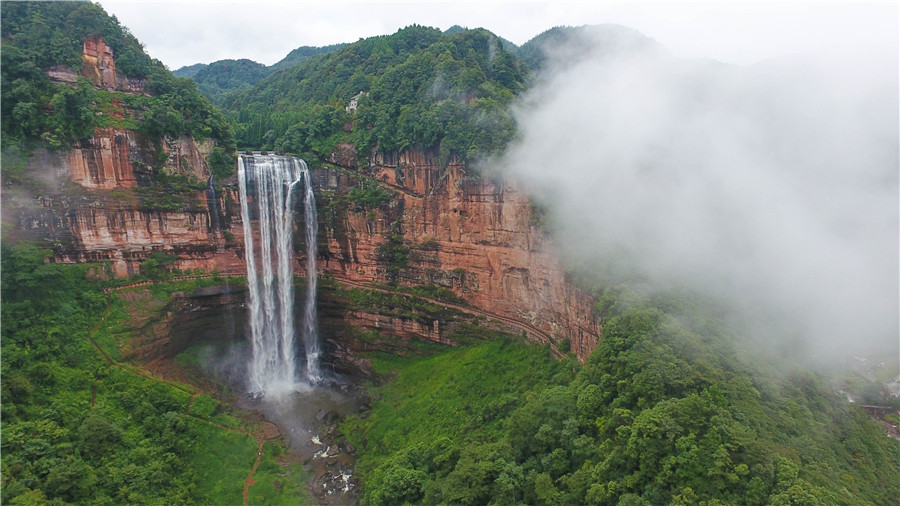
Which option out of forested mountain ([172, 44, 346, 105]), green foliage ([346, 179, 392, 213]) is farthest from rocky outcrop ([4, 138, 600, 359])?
forested mountain ([172, 44, 346, 105])

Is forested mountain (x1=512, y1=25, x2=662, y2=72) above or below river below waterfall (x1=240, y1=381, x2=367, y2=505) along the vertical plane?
above

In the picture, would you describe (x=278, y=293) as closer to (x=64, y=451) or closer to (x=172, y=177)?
(x=172, y=177)

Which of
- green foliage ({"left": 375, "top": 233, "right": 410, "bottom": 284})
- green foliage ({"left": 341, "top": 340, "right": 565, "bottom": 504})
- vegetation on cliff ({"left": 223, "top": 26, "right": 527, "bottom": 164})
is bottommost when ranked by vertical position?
green foliage ({"left": 341, "top": 340, "right": 565, "bottom": 504})

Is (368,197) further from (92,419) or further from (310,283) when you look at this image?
(92,419)

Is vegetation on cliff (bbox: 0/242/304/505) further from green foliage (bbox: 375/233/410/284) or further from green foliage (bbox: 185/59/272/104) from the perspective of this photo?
green foliage (bbox: 185/59/272/104)

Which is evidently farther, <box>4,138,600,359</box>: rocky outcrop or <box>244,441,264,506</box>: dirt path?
<box>4,138,600,359</box>: rocky outcrop

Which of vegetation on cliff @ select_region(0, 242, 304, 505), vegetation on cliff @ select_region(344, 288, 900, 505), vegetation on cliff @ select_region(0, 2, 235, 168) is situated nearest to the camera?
vegetation on cliff @ select_region(344, 288, 900, 505)

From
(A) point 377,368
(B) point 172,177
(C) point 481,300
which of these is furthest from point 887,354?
(B) point 172,177

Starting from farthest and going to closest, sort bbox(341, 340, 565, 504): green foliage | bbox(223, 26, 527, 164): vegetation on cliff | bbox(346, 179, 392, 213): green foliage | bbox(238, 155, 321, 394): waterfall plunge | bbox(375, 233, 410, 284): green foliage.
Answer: bbox(346, 179, 392, 213): green foliage < bbox(375, 233, 410, 284): green foliage < bbox(238, 155, 321, 394): waterfall plunge < bbox(223, 26, 527, 164): vegetation on cliff < bbox(341, 340, 565, 504): green foliage
